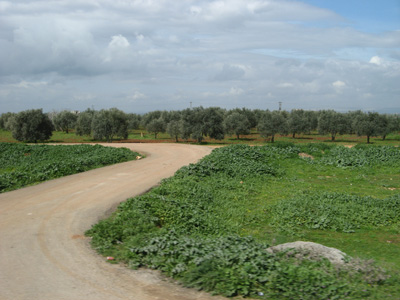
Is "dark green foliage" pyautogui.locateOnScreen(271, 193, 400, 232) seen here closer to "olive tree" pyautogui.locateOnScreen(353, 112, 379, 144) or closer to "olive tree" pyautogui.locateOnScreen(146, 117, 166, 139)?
"olive tree" pyautogui.locateOnScreen(353, 112, 379, 144)

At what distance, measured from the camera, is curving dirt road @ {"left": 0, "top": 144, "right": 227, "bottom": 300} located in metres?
6.66

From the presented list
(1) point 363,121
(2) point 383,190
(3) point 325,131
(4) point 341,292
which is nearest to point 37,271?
(4) point 341,292

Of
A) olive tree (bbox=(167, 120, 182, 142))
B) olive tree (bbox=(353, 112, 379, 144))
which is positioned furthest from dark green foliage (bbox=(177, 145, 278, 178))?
olive tree (bbox=(353, 112, 379, 144))

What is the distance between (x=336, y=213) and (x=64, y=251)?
29.5 feet

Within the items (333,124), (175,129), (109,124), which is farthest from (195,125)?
(333,124)

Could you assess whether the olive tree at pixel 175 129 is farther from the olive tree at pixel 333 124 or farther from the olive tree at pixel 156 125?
the olive tree at pixel 333 124

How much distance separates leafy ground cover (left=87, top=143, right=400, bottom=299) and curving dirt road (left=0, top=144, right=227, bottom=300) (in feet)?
1.65

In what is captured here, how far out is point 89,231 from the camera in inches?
390

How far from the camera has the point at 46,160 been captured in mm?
28172

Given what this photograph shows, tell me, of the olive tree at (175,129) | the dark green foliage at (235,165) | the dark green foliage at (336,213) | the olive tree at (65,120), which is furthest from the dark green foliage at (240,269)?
the olive tree at (65,120)

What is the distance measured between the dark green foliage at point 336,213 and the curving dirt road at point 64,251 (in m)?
5.82

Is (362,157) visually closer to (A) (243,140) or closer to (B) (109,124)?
(B) (109,124)

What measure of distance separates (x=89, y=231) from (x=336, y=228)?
7456mm

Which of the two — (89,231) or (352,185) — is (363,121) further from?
(89,231)
